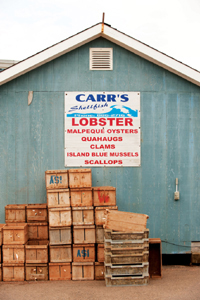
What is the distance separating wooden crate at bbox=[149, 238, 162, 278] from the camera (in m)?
7.18

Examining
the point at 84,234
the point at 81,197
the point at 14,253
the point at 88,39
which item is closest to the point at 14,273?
the point at 14,253

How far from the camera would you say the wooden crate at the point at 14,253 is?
700 centimetres

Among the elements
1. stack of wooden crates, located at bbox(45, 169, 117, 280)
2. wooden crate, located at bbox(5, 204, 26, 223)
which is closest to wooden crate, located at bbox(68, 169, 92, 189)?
stack of wooden crates, located at bbox(45, 169, 117, 280)

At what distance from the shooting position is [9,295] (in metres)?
6.18

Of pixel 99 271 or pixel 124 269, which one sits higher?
pixel 124 269

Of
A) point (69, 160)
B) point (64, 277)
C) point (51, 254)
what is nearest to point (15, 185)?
point (69, 160)

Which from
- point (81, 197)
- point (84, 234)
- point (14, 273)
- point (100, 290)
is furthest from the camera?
point (81, 197)

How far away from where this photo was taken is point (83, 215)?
7156mm

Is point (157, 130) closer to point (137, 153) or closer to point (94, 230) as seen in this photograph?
point (137, 153)

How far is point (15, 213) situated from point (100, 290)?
2.62 meters

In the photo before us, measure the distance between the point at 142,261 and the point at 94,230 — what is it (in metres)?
1.25

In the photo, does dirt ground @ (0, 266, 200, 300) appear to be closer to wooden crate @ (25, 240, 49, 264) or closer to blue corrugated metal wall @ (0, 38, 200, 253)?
wooden crate @ (25, 240, 49, 264)

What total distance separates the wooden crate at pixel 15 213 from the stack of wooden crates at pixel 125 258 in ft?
7.01

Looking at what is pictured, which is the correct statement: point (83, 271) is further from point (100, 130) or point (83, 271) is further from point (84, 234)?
point (100, 130)
